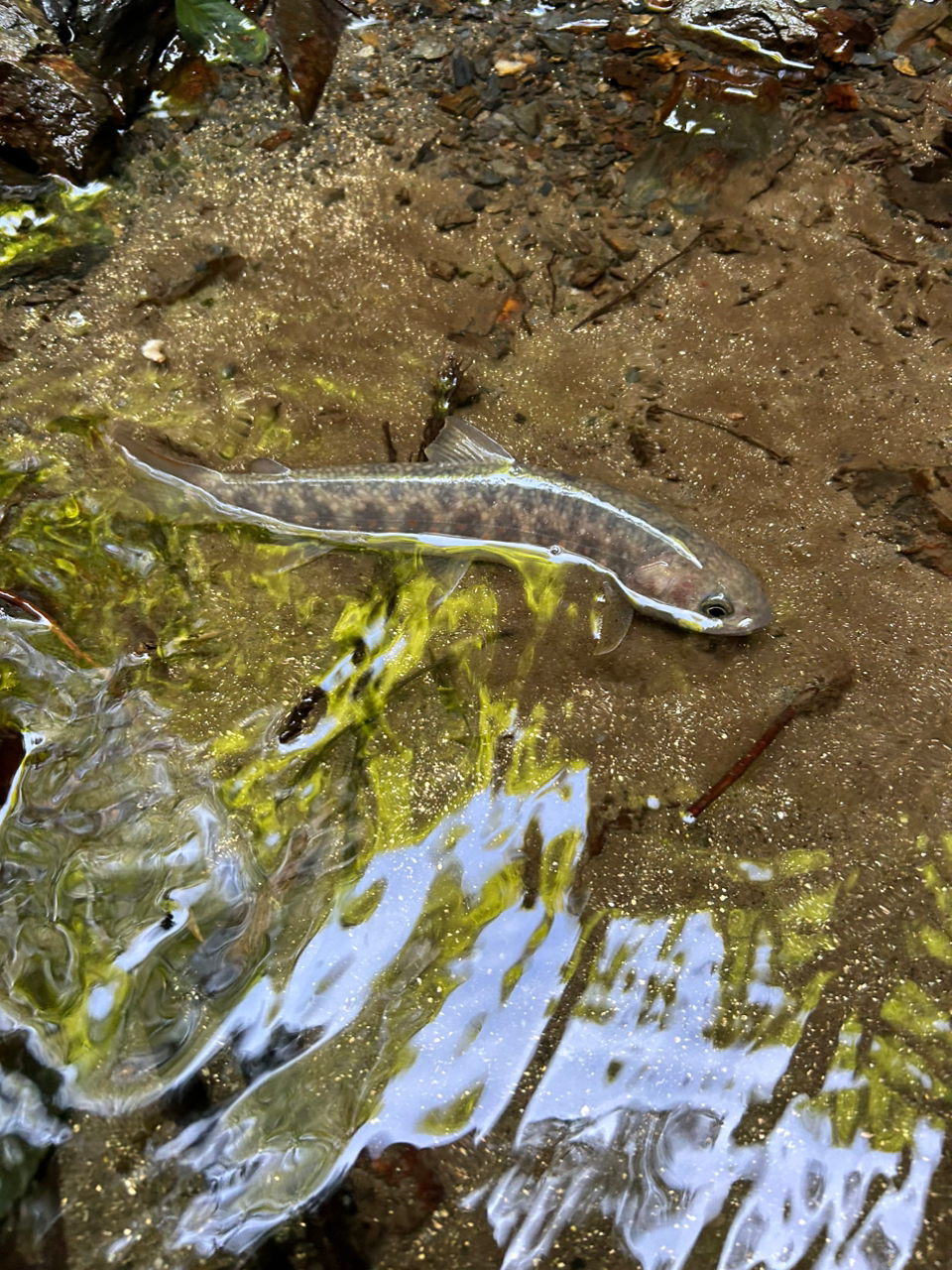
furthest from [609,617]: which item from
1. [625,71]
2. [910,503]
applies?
[625,71]

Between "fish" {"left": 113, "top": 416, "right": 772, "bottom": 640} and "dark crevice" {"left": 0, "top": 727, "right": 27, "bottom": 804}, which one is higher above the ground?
"fish" {"left": 113, "top": 416, "right": 772, "bottom": 640}

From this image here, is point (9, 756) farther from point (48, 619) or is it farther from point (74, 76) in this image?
point (74, 76)

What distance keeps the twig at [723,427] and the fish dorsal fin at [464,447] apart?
82 cm

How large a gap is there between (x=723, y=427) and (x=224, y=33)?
389cm

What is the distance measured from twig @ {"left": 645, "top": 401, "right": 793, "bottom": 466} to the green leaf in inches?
130

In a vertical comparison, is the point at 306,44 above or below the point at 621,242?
above

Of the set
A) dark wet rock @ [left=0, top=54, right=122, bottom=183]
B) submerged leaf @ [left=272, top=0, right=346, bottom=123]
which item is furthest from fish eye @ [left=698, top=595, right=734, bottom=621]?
dark wet rock @ [left=0, top=54, right=122, bottom=183]

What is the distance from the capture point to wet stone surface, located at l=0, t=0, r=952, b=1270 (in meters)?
2.39

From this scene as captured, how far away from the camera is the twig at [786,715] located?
3.08 m

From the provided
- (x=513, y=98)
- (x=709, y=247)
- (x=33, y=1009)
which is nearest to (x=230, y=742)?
(x=33, y=1009)

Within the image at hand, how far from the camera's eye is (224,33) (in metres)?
4.77

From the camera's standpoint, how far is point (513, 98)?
4781mm

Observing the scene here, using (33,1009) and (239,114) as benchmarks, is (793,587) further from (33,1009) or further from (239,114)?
(239,114)

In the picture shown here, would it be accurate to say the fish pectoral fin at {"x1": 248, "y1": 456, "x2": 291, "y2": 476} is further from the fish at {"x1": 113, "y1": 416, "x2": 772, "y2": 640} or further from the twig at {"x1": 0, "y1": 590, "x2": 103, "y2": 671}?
the twig at {"x1": 0, "y1": 590, "x2": 103, "y2": 671}
